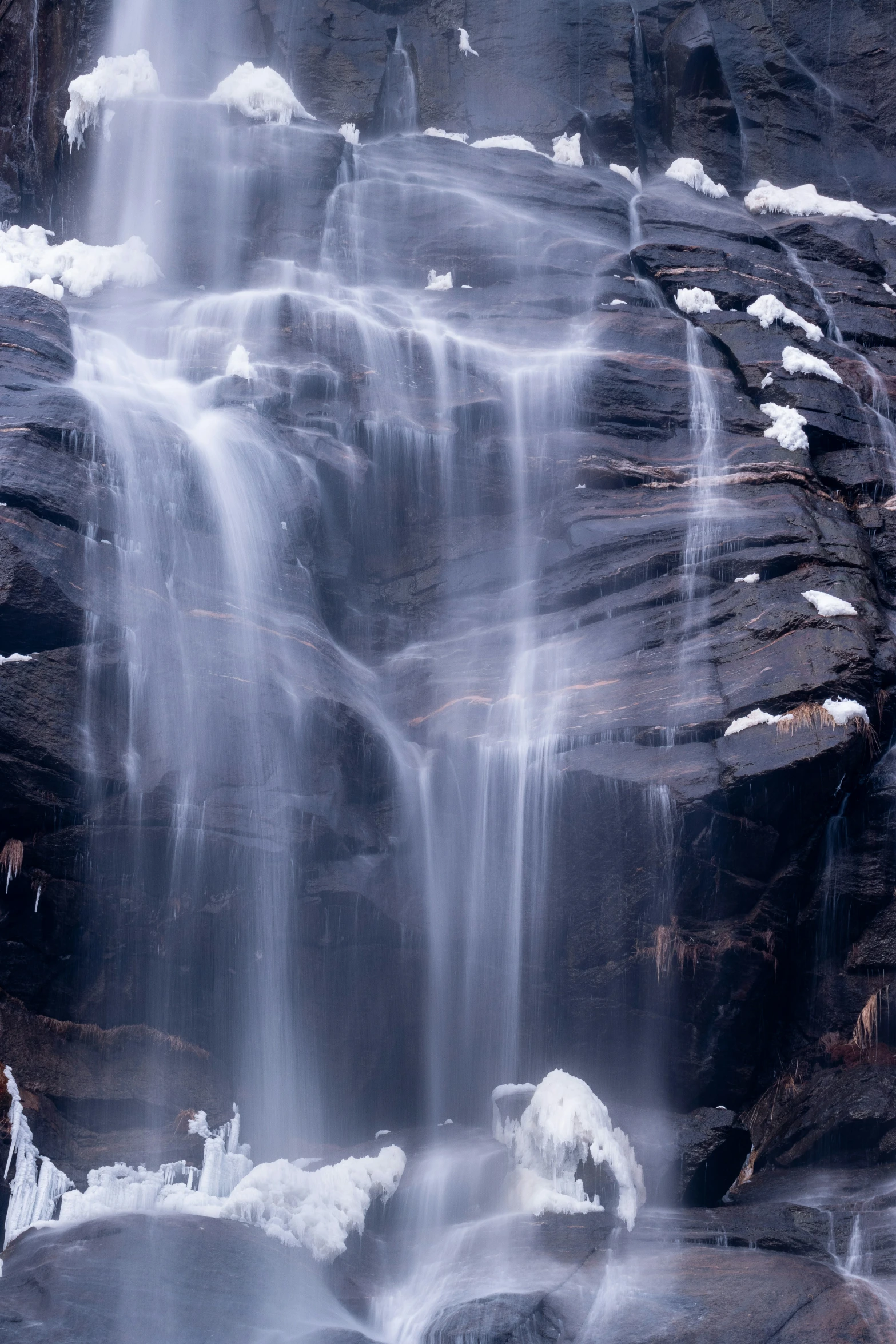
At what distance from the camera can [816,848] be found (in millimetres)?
11023

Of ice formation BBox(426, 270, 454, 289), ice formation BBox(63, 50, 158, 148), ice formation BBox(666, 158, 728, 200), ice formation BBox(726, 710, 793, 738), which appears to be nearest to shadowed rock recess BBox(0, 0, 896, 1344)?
ice formation BBox(726, 710, 793, 738)

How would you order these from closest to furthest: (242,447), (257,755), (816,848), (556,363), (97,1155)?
(97,1155) → (257,755) → (816,848) → (242,447) → (556,363)

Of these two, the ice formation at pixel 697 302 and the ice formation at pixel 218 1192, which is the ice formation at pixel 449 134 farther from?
the ice formation at pixel 218 1192

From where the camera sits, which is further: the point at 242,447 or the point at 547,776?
the point at 242,447

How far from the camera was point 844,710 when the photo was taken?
10594mm

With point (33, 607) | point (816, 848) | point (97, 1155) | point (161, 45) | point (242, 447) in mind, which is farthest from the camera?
point (161, 45)

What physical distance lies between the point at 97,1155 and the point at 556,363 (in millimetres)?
9815

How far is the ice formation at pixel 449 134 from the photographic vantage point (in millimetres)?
19672

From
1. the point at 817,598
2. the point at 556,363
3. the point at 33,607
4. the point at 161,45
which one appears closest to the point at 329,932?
the point at 33,607

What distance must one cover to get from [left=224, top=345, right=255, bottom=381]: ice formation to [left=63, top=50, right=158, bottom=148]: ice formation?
6.77 meters

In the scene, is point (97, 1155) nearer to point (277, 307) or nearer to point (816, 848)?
point (816, 848)

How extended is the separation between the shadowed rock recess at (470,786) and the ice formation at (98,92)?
186 inches

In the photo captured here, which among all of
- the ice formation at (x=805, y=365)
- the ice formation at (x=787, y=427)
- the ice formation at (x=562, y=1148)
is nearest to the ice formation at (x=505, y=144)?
the ice formation at (x=805, y=365)

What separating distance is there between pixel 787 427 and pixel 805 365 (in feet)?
4.23
